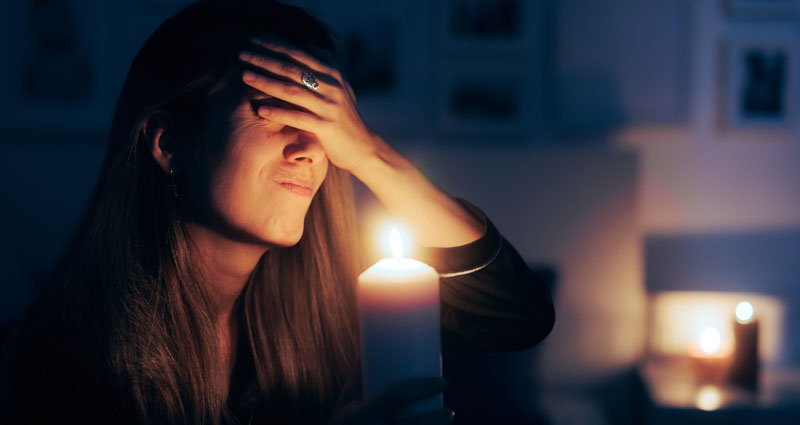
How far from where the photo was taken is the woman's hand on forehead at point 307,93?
2.43ft

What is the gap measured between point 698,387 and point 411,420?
4.64ft

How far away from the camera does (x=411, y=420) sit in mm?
590

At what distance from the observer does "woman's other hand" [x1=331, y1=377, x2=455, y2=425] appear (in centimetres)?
57

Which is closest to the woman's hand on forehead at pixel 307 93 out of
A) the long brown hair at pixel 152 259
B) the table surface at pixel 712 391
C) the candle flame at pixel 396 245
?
the long brown hair at pixel 152 259

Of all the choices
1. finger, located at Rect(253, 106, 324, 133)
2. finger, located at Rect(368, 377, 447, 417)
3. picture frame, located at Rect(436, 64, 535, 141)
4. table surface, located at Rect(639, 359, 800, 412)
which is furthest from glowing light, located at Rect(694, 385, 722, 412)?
finger, located at Rect(253, 106, 324, 133)

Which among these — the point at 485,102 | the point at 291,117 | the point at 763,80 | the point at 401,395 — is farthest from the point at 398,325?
the point at 763,80

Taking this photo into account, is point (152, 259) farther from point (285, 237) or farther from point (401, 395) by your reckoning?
point (401, 395)

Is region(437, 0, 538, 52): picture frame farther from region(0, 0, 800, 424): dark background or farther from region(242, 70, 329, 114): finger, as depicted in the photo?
region(242, 70, 329, 114): finger

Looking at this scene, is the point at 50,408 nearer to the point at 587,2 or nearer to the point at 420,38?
the point at 420,38

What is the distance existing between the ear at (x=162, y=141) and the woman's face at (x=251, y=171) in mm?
36

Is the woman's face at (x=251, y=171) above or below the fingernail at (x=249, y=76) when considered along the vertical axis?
below

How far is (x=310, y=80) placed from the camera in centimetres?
76

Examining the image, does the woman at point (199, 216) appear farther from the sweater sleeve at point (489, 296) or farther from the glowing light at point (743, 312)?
the glowing light at point (743, 312)

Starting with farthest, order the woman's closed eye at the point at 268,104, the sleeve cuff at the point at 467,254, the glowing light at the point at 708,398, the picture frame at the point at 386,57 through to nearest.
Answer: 1. the picture frame at the point at 386,57
2. the glowing light at the point at 708,398
3. the sleeve cuff at the point at 467,254
4. the woman's closed eye at the point at 268,104
